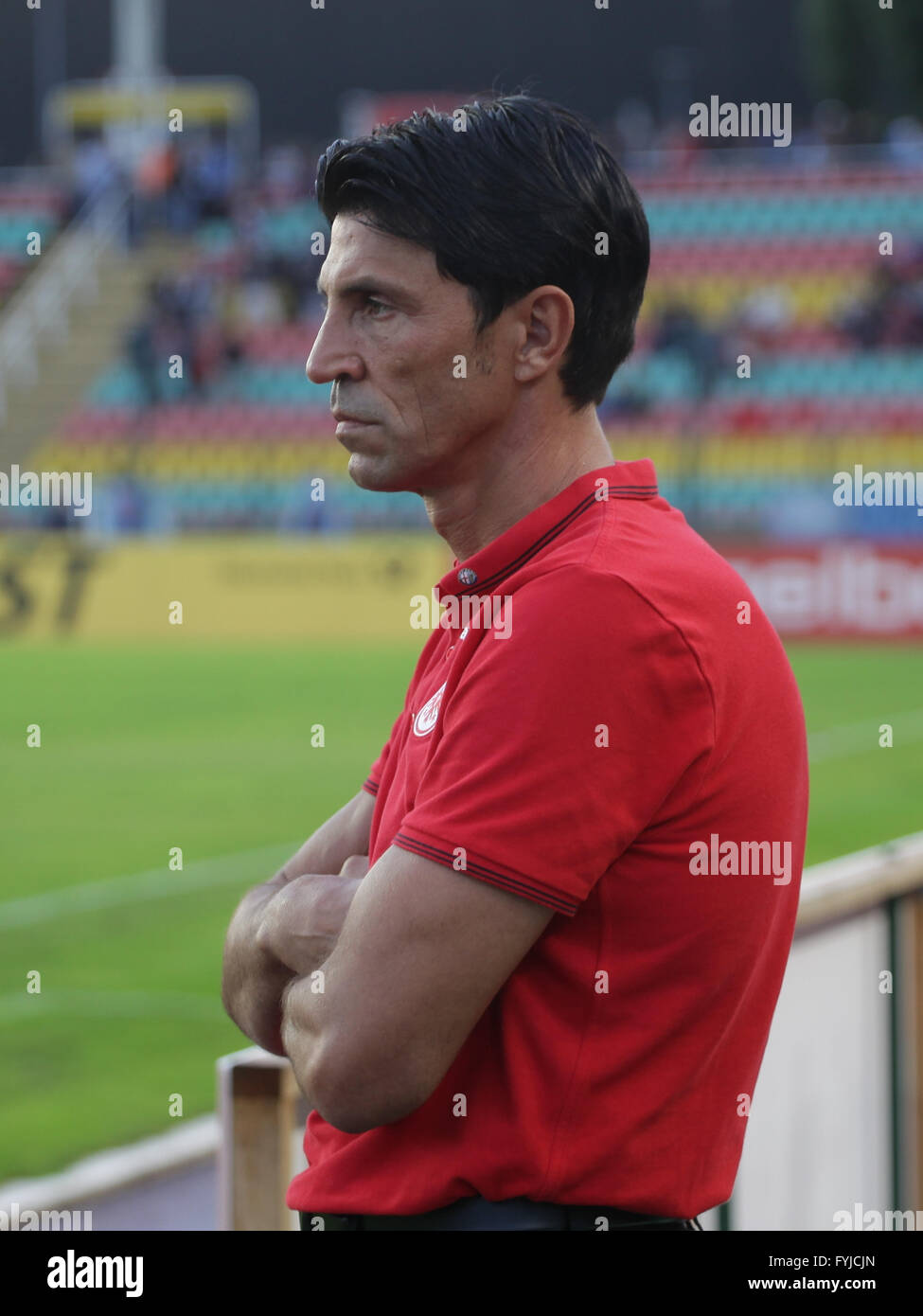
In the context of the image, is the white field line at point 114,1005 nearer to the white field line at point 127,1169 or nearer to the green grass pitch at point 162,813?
the green grass pitch at point 162,813

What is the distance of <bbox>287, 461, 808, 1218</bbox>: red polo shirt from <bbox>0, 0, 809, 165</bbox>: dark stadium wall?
31706 mm

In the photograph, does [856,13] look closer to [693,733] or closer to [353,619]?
[353,619]

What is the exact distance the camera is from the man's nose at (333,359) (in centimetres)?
173

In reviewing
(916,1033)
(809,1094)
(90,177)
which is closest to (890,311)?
(90,177)

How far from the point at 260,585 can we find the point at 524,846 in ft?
57.4

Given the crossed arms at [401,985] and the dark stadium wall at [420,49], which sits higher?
the dark stadium wall at [420,49]

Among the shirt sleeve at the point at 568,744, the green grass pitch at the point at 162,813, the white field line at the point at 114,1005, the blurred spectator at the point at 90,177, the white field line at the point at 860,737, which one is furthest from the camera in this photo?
the blurred spectator at the point at 90,177

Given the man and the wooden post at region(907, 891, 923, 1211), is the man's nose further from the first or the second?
→ the wooden post at region(907, 891, 923, 1211)

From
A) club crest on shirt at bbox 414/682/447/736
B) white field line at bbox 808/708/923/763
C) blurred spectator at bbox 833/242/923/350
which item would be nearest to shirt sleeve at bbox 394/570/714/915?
club crest on shirt at bbox 414/682/447/736

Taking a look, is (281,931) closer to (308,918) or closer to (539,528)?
(308,918)

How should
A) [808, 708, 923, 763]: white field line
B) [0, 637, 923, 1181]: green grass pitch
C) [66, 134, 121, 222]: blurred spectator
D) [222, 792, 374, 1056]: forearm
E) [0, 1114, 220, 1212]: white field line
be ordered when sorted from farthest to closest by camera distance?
[66, 134, 121, 222]: blurred spectator
[808, 708, 923, 763]: white field line
[0, 637, 923, 1181]: green grass pitch
[0, 1114, 220, 1212]: white field line
[222, 792, 374, 1056]: forearm

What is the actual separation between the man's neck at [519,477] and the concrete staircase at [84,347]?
77.1 feet

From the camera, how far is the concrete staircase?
974 inches

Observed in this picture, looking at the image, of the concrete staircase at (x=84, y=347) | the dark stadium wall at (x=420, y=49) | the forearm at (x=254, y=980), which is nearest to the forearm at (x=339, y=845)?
the forearm at (x=254, y=980)
